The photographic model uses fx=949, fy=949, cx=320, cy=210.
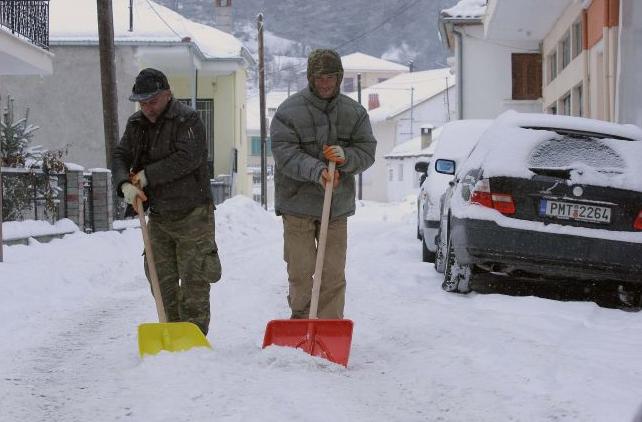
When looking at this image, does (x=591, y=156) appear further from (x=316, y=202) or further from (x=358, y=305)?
(x=316, y=202)

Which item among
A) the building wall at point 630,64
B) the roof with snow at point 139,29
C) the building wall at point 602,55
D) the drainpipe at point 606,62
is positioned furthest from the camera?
the roof with snow at point 139,29

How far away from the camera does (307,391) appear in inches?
175

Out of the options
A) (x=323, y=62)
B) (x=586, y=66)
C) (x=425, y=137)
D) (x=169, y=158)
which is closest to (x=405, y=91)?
(x=425, y=137)

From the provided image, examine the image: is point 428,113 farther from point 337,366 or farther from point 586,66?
point 337,366

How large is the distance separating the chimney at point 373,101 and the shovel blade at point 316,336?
6643 cm

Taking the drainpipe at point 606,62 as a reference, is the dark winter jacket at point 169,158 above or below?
below

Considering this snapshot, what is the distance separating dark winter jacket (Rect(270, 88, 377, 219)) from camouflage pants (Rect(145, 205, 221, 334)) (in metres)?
0.47

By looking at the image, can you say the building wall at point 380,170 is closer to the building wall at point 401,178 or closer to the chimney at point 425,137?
the building wall at point 401,178

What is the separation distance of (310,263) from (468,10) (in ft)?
77.4

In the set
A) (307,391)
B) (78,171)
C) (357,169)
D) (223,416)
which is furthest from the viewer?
(78,171)

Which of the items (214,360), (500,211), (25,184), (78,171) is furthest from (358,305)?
(78,171)

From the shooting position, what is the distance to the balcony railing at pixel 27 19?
15.9 metres

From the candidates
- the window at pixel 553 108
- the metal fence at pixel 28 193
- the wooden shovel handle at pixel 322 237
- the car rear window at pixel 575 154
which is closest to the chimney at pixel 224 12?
the window at pixel 553 108

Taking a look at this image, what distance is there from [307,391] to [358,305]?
10.7 ft
